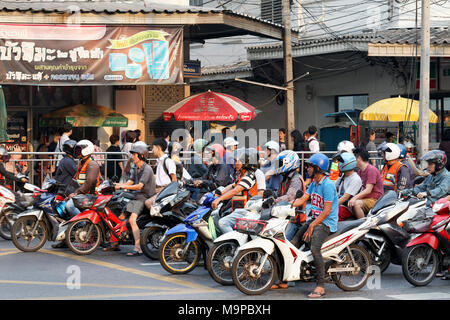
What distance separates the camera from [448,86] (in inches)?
867

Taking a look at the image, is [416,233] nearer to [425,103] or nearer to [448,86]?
[425,103]

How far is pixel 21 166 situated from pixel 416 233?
809 centimetres

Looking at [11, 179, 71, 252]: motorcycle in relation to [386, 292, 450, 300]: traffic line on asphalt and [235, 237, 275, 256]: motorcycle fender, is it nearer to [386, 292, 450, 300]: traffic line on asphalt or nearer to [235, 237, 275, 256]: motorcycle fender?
[235, 237, 275, 256]: motorcycle fender

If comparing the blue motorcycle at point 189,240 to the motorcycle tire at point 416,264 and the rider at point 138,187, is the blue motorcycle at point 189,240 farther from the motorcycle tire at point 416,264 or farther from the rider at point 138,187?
the motorcycle tire at point 416,264

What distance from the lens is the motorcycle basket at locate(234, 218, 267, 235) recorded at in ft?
26.7

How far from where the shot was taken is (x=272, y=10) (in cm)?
2875

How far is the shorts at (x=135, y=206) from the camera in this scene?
10695 millimetres

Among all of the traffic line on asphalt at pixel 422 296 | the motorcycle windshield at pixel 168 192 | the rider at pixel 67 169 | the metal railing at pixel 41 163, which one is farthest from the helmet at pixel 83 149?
the traffic line on asphalt at pixel 422 296

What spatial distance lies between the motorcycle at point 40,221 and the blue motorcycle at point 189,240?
2.42m

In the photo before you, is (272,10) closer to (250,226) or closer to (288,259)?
(250,226)

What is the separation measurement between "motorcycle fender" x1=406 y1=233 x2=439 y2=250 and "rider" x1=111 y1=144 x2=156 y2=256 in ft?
13.4

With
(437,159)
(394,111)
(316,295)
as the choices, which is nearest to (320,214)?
(316,295)

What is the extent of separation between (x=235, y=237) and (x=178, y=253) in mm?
1156

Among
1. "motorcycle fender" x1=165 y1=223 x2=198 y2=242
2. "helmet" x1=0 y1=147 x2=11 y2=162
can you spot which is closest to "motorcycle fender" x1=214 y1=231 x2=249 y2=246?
"motorcycle fender" x1=165 y1=223 x2=198 y2=242
